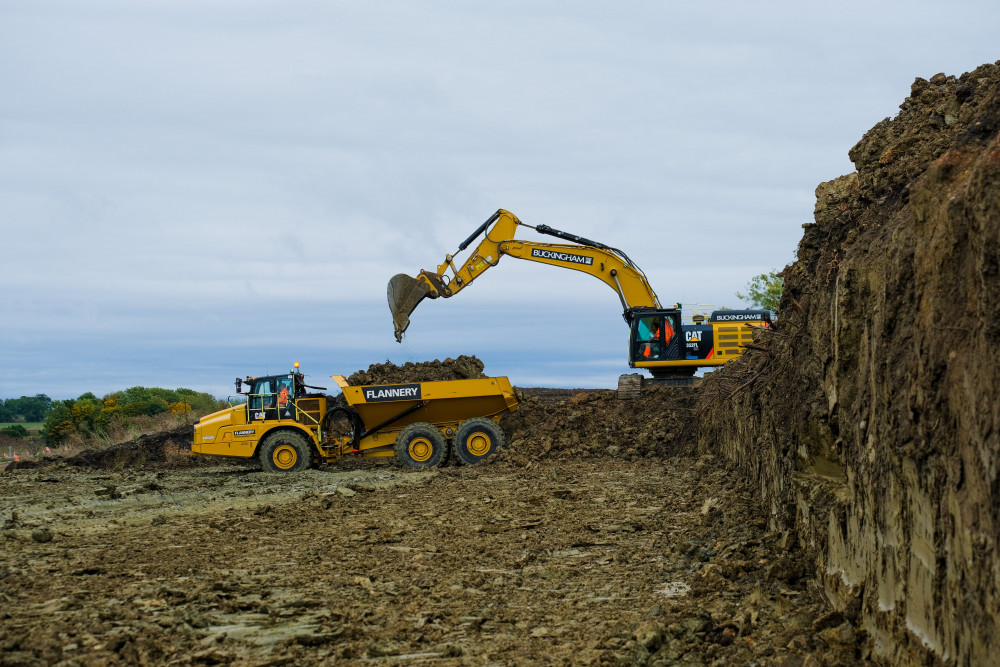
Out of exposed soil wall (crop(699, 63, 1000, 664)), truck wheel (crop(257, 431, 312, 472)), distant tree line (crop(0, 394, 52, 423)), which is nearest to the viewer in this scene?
exposed soil wall (crop(699, 63, 1000, 664))

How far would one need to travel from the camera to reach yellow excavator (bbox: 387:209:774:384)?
67.1ft

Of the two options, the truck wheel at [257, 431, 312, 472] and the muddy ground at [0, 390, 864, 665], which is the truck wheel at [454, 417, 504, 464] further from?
the muddy ground at [0, 390, 864, 665]

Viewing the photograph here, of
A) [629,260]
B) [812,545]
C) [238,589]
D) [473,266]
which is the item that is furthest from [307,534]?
[629,260]

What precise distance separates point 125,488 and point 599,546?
1076cm

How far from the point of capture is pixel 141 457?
24266 millimetres

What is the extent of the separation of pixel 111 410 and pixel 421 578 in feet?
106

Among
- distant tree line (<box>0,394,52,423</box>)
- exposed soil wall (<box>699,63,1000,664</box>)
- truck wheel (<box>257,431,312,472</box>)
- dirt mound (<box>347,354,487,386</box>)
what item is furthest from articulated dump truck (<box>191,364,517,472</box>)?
distant tree line (<box>0,394,52,423</box>)

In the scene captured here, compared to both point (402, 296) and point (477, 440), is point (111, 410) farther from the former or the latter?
point (477, 440)

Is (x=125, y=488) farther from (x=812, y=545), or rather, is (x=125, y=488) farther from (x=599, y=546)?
(x=812, y=545)

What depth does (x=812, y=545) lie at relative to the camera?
252 inches

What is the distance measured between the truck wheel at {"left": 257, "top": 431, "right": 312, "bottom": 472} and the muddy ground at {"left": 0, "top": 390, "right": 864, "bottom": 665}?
11.1 feet

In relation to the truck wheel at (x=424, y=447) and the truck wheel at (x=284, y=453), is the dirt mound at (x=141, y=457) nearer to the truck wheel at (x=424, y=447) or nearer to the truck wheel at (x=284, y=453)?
the truck wheel at (x=284, y=453)

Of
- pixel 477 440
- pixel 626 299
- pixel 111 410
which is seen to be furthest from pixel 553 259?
pixel 111 410

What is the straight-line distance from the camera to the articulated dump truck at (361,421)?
1791cm
